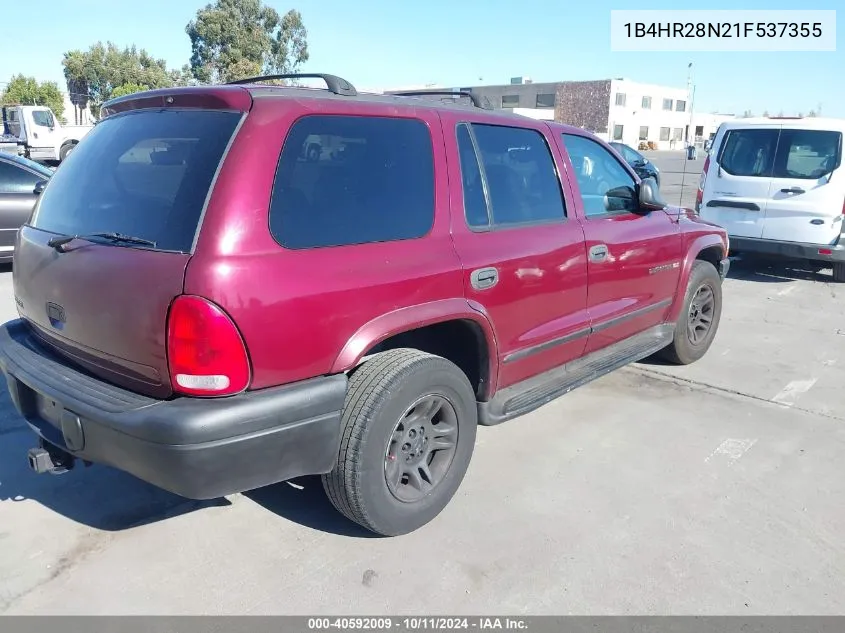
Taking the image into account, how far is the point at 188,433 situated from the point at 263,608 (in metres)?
0.78

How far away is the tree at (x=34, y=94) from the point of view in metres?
50.8

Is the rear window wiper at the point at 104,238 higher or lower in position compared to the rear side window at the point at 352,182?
lower

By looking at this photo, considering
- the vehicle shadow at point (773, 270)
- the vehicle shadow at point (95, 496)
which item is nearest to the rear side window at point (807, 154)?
the vehicle shadow at point (773, 270)

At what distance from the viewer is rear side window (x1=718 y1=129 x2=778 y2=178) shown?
8.05 meters

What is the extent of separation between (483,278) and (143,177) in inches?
58.3

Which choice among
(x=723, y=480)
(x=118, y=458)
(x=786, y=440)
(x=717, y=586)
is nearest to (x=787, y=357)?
(x=786, y=440)

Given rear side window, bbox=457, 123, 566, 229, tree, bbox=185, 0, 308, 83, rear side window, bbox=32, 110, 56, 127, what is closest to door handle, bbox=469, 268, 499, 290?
Answer: rear side window, bbox=457, 123, 566, 229

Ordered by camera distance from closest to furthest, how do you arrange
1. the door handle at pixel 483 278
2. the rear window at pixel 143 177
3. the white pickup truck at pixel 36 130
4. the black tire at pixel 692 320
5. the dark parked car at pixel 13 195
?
the rear window at pixel 143 177
the door handle at pixel 483 278
the black tire at pixel 692 320
the dark parked car at pixel 13 195
the white pickup truck at pixel 36 130

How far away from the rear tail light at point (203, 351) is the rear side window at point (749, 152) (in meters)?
7.65

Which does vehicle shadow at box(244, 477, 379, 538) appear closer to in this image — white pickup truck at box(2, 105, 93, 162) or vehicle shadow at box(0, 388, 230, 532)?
vehicle shadow at box(0, 388, 230, 532)

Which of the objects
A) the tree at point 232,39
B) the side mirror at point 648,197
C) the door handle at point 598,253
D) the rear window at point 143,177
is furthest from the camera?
the tree at point 232,39

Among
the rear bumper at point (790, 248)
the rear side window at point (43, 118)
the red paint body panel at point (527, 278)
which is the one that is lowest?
the rear bumper at point (790, 248)

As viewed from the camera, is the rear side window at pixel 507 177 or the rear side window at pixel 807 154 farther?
the rear side window at pixel 807 154

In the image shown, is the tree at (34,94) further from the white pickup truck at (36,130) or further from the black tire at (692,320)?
the black tire at (692,320)
